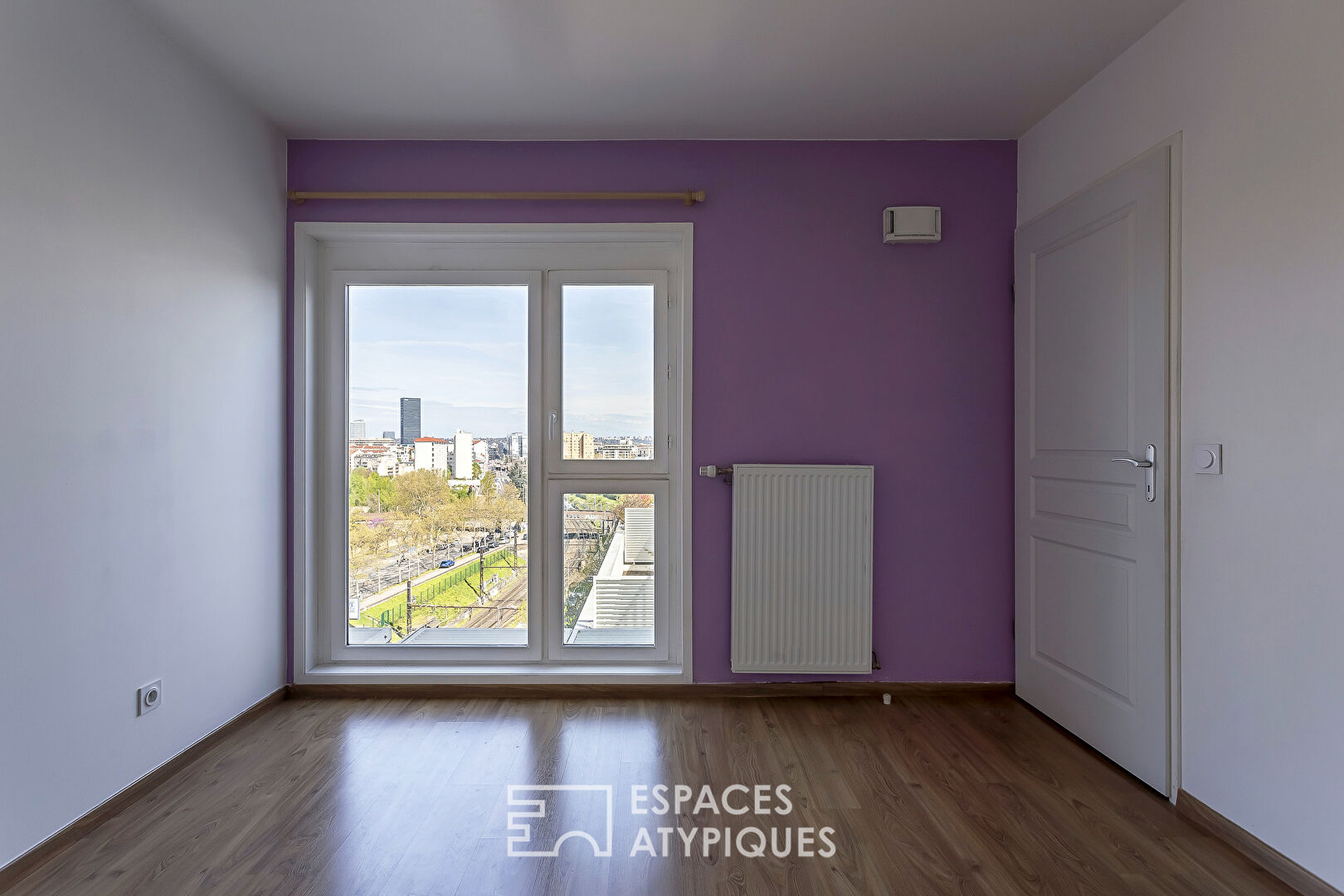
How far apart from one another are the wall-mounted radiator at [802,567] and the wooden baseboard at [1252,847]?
121 centimetres

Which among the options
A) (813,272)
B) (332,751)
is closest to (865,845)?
(332,751)

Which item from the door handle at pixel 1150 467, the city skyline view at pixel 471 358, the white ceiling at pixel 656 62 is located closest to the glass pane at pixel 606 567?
the city skyline view at pixel 471 358

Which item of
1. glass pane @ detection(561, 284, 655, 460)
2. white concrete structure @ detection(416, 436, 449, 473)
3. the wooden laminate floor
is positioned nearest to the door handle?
the wooden laminate floor

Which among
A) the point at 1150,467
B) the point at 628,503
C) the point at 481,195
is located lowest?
the point at 628,503

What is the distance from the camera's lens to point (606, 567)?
3.36 metres

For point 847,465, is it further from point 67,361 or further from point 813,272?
point 67,361

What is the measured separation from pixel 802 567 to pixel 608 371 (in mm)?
1253

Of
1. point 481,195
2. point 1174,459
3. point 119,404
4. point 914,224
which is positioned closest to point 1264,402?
point 1174,459

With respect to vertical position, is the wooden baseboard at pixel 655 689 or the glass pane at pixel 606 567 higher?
the glass pane at pixel 606 567

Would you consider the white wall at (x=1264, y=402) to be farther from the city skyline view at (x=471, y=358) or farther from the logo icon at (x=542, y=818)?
the city skyline view at (x=471, y=358)

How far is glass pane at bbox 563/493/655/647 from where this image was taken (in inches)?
132

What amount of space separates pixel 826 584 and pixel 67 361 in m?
2.75

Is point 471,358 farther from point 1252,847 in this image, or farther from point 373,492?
point 1252,847

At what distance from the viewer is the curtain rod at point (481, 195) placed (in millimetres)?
3131
